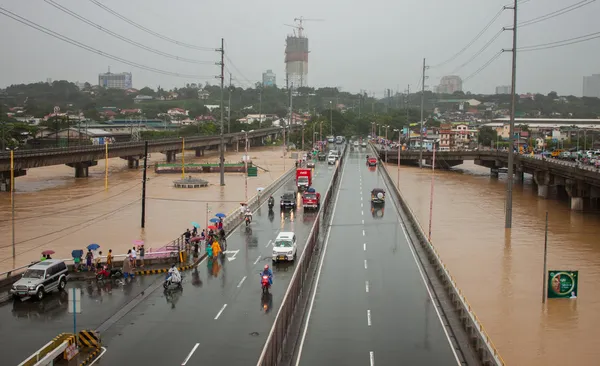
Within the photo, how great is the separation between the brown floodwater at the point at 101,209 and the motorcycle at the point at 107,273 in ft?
21.8

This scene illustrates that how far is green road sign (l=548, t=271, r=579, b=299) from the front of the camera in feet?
86.9

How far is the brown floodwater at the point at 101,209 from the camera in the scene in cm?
3831

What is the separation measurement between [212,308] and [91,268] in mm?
8188

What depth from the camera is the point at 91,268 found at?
93.9 ft

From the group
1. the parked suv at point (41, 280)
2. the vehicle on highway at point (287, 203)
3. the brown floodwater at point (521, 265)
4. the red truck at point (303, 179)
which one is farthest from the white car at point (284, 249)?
the red truck at point (303, 179)

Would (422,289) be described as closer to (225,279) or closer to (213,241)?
(225,279)

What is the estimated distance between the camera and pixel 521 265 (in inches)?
1335

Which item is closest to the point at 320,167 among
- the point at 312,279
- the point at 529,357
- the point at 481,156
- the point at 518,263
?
the point at 481,156

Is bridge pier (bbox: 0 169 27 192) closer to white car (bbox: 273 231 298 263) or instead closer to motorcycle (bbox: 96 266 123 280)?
motorcycle (bbox: 96 266 123 280)

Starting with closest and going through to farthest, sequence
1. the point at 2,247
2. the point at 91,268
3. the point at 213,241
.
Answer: the point at 91,268 → the point at 213,241 → the point at 2,247

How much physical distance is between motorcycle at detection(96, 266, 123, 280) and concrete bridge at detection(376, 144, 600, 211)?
39452 mm

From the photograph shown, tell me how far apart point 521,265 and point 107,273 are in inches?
848

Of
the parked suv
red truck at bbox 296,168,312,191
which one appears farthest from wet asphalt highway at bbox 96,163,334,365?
red truck at bbox 296,168,312,191

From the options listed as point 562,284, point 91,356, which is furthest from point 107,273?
point 562,284
